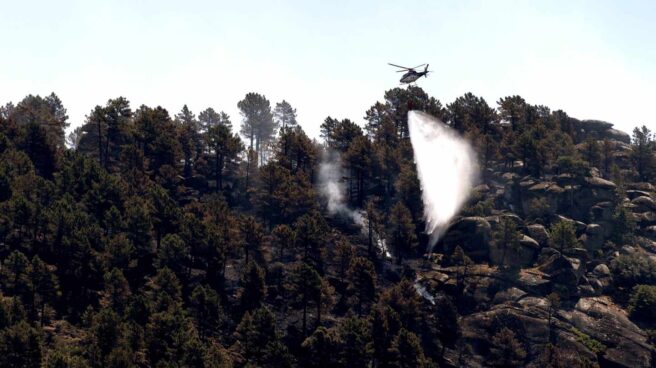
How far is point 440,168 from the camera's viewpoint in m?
133

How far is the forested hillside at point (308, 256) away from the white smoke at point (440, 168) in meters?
2.98

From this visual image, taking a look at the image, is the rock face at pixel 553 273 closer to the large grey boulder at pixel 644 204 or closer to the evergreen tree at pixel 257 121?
the large grey boulder at pixel 644 204

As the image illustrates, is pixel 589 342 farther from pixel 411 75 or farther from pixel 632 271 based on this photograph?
pixel 411 75

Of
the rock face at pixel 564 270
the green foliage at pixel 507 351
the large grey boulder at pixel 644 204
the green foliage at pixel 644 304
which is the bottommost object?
the green foliage at pixel 507 351

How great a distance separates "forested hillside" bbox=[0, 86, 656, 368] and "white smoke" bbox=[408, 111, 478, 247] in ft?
9.79

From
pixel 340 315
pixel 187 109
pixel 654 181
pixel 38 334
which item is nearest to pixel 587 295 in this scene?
pixel 340 315

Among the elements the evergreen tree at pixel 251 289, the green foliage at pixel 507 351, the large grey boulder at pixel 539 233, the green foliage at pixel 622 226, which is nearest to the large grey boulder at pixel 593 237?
the green foliage at pixel 622 226

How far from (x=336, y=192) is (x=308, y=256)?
33422mm

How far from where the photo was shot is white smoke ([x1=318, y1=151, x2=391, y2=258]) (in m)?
117

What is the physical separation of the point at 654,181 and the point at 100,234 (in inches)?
4786

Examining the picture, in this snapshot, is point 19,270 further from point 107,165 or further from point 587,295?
point 587,295

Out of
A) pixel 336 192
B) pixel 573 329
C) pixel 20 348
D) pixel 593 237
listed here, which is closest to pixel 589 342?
pixel 573 329

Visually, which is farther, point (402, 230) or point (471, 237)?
point (471, 237)

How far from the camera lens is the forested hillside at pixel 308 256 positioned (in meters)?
76.9
